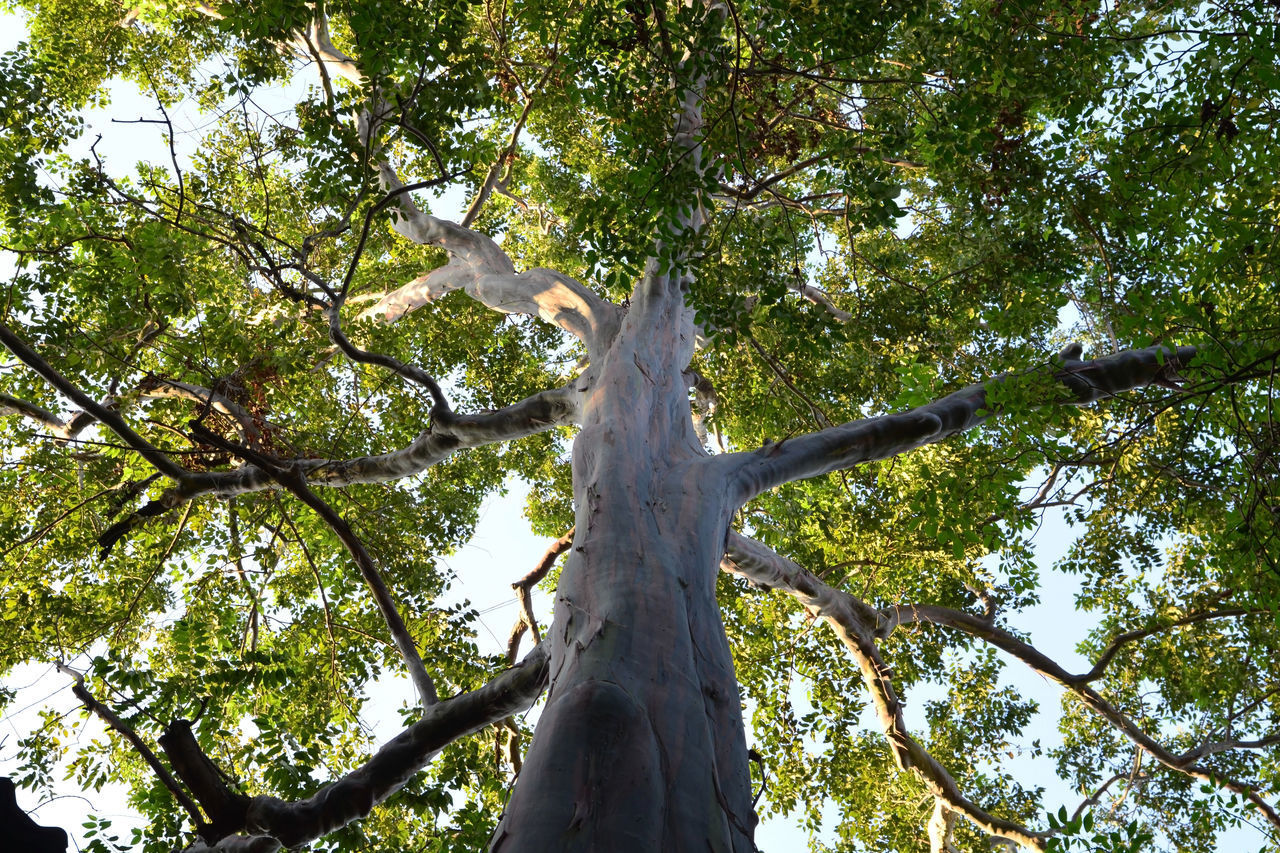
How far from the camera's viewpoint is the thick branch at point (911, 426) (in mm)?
4406

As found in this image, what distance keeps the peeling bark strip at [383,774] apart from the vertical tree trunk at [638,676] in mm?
919

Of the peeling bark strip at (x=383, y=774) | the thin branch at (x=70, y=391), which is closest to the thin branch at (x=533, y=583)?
the peeling bark strip at (x=383, y=774)

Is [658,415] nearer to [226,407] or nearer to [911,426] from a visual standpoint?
[911,426]

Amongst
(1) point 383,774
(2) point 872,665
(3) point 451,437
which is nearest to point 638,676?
(1) point 383,774

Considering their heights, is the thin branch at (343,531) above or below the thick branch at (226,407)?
below

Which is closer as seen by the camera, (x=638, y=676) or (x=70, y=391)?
(x=638, y=676)

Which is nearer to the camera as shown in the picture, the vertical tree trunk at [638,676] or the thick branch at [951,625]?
the vertical tree trunk at [638,676]

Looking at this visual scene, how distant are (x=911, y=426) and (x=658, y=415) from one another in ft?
5.22

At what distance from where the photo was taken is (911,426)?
4695 millimetres

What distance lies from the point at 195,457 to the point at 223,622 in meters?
1.98

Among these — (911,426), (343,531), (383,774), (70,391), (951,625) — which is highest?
(951,625)

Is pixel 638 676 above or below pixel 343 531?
below

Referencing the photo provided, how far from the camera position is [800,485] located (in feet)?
27.1

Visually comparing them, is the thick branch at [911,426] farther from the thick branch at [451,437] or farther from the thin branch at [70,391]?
the thin branch at [70,391]
